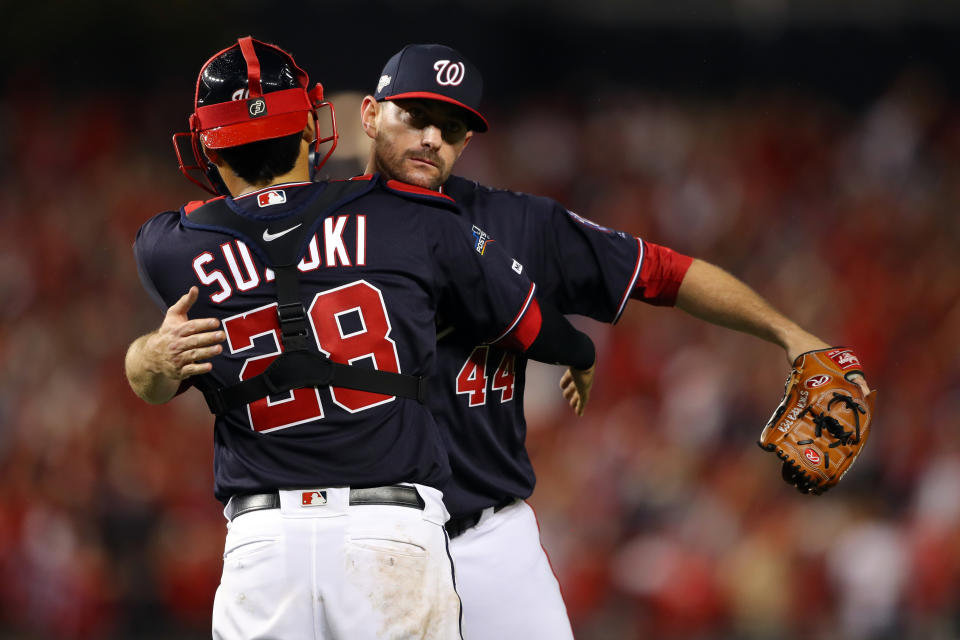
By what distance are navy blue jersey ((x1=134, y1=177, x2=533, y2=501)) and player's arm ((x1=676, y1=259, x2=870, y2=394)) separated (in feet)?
3.11

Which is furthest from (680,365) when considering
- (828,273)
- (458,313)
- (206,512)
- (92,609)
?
(458,313)

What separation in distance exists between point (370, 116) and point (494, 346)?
811mm

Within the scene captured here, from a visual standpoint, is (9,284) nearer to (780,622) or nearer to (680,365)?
(680,365)

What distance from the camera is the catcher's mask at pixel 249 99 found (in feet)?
7.64

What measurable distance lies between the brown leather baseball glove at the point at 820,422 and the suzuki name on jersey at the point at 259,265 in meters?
1.18

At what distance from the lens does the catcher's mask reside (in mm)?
2328

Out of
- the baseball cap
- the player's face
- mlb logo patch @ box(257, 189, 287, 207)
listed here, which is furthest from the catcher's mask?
the player's face

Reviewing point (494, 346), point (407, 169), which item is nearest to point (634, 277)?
point (494, 346)

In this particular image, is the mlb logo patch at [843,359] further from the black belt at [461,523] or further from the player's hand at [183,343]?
the player's hand at [183,343]

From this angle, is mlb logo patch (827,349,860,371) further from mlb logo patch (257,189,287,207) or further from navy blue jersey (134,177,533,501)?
mlb logo patch (257,189,287,207)

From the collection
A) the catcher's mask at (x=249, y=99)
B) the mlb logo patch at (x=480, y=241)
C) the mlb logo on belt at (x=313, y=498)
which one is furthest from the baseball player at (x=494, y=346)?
the mlb logo on belt at (x=313, y=498)

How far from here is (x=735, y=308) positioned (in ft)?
9.66

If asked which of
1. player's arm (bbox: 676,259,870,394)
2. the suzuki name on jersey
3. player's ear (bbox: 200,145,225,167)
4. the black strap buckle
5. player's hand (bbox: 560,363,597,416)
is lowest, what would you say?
player's hand (bbox: 560,363,597,416)

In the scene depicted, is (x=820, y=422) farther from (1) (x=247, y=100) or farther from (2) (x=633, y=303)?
(2) (x=633, y=303)
